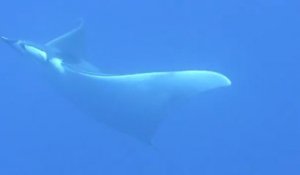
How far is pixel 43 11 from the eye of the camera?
838 cm

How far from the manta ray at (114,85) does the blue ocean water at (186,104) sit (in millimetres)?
2347

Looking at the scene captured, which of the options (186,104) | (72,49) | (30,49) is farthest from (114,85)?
(186,104)

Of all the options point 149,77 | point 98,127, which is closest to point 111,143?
point 98,127

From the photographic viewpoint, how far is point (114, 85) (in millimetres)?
4004

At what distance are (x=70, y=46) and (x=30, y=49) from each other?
31cm

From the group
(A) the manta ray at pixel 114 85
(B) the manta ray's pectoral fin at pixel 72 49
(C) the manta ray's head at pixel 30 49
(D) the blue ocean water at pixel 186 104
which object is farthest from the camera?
(D) the blue ocean water at pixel 186 104

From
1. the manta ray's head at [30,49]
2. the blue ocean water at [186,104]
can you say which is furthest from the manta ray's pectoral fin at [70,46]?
the blue ocean water at [186,104]

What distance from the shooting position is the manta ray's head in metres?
3.93

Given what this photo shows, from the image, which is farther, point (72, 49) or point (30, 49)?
point (72, 49)

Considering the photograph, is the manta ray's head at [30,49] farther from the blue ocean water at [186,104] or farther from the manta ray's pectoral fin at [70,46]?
the blue ocean water at [186,104]

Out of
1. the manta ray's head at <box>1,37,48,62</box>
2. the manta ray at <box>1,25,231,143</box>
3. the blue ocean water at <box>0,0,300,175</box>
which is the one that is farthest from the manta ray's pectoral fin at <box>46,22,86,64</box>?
the blue ocean water at <box>0,0,300,175</box>

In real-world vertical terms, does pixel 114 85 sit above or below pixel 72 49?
below

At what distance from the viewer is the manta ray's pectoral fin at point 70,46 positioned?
411 cm

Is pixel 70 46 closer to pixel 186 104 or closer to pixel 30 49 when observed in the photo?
pixel 30 49
